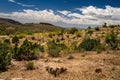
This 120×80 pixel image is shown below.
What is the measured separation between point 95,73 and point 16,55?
5763 mm

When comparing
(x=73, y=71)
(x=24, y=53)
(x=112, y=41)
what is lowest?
(x=73, y=71)

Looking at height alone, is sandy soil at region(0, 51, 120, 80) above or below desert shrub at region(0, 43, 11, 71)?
below

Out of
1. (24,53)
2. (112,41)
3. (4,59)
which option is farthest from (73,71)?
(112,41)

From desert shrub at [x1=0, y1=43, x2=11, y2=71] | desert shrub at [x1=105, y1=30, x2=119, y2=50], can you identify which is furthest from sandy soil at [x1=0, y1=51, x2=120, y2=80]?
desert shrub at [x1=105, y1=30, x2=119, y2=50]

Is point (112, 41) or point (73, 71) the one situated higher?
point (112, 41)

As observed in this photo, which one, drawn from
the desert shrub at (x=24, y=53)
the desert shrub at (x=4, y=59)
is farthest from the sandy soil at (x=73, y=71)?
the desert shrub at (x=24, y=53)

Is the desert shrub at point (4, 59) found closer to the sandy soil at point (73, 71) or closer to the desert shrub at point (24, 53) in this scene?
the sandy soil at point (73, 71)

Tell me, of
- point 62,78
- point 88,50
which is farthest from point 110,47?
point 62,78

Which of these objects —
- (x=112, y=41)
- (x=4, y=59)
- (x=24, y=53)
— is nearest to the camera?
(x=4, y=59)

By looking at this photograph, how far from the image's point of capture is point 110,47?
65.6 feet

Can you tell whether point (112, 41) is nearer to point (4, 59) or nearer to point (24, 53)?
point (24, 53)

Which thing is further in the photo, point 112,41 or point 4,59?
point 112,41

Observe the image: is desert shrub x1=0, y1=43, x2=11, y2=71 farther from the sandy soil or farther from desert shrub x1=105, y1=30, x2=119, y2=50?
desert shrub x1=105, y1=30, x2=119, y2=50

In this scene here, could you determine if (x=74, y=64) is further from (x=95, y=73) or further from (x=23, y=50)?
(x=23, y=50)
